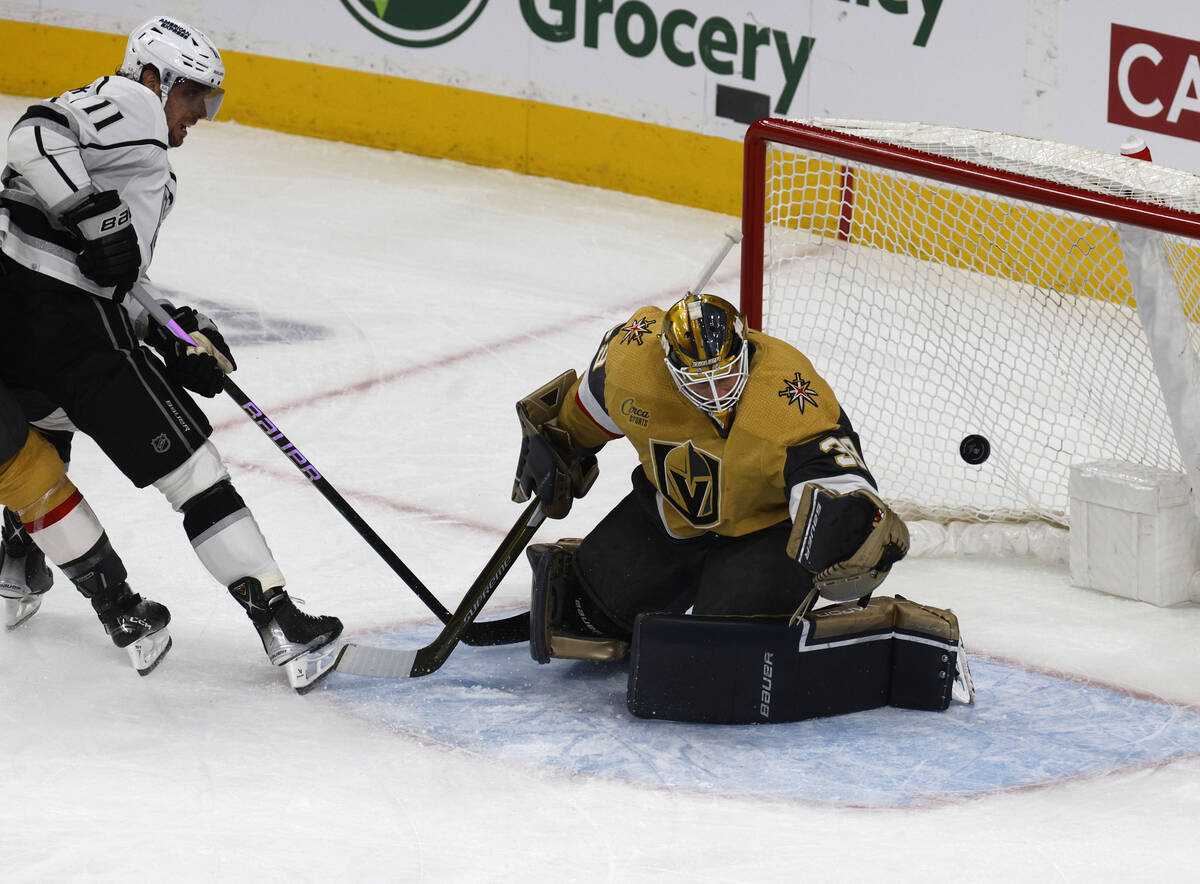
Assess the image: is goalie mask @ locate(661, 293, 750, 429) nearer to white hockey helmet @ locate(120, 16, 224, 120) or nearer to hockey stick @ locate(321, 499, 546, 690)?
hockey stick @ locate(321, 499, 546, 690)

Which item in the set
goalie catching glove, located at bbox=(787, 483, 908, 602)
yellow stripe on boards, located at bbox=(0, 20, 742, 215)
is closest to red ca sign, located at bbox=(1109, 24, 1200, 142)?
yellow stripe on boards, located at bbox=(0, 20, 742, 215)

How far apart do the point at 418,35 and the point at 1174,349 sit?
14.1ft

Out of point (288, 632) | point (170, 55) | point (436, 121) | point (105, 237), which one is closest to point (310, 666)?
point (288, 632)

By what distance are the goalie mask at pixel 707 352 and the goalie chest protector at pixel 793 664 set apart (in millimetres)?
375

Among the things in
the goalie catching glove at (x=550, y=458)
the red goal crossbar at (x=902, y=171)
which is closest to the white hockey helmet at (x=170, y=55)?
the goalie catching glove at (x=550, y=458)

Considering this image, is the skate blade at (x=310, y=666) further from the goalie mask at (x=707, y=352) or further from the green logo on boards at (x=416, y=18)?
the green logo on boards at (x=416, y=18)

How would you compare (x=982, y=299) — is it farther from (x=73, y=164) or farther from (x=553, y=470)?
(x=73, y=164)

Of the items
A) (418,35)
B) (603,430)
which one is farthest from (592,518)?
(418,35)

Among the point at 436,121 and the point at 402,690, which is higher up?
the point at 436,121

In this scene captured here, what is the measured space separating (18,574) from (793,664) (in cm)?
152

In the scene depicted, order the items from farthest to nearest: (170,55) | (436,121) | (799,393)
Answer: (436,121), (170,55), (799,393)

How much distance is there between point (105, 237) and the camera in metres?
2.80

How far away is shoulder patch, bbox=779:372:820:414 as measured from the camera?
273 centimetres

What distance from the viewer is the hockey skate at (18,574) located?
3.22 m
